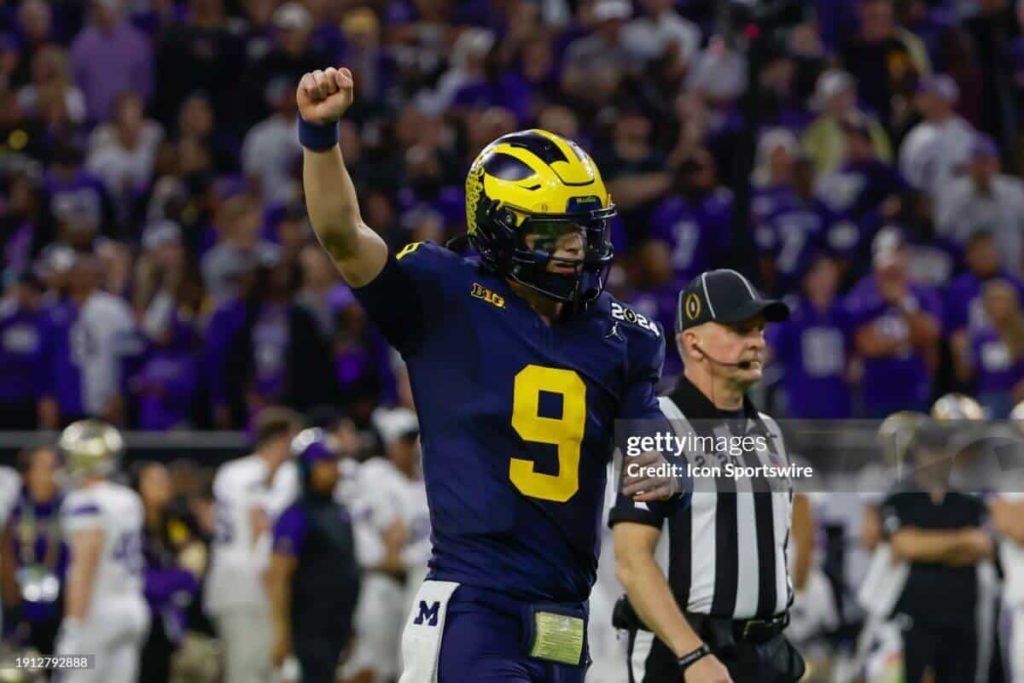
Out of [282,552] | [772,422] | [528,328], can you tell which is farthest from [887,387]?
[528,328]

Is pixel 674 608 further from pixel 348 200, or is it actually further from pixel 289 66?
pixel 289 66

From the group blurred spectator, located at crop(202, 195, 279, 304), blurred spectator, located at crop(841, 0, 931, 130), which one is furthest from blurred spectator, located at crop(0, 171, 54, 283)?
blurred spectator, located at crop(841, 0, 931, 130)

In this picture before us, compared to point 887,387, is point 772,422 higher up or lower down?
lower down

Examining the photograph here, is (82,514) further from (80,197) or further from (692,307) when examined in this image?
(692,307)

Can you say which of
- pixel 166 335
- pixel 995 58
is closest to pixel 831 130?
pixel 995 58

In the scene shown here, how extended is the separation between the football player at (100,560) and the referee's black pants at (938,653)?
4.04 meters

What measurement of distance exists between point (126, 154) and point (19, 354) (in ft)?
7.83

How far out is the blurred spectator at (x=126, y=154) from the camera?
14695 millimetres

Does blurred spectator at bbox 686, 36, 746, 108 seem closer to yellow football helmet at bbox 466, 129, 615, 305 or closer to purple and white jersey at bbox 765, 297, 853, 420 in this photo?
purple and white jersey at bbox 765, 297, 853, 420

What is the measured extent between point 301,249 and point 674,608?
8193 mm

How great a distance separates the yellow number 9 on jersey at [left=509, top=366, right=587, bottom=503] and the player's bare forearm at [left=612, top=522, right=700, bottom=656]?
0.73 metres

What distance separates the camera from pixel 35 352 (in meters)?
13.0

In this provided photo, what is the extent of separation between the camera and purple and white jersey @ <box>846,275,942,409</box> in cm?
1196

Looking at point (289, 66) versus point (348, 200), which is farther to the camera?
point (289, 66)
